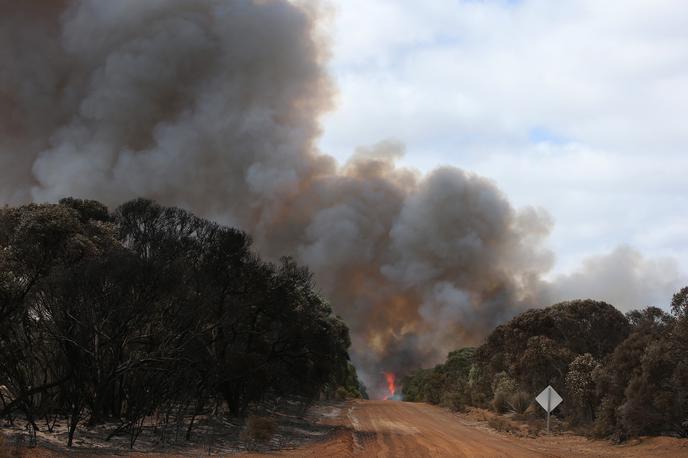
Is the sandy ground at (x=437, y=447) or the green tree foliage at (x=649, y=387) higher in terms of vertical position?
the green tree foliage at (x=649, y=387)

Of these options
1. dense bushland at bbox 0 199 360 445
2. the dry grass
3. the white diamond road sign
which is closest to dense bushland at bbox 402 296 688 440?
the white diamond road sign

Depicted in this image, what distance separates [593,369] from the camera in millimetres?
29766

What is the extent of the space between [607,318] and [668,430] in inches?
775

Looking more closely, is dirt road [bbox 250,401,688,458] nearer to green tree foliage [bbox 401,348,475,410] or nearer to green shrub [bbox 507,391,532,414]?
green shrub [bbox 507,391,532,414]

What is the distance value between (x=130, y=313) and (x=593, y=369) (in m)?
22.4

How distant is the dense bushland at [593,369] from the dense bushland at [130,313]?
1414 centimetres

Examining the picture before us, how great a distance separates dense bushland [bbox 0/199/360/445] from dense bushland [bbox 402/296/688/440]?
1414 centimetres

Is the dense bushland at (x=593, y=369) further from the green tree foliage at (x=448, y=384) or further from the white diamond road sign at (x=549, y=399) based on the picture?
the white diamond road sign at (x=549, y=399)

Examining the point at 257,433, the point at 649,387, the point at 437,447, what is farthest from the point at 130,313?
the point at 649,387

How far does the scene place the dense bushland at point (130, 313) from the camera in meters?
16.5

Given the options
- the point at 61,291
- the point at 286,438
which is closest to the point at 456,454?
the point at 286,438

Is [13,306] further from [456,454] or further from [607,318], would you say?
[607,318]

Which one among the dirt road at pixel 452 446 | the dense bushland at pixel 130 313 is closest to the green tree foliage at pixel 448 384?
the dirt road at pixel 452 446

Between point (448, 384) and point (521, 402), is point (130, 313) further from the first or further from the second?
point (448, 384)
